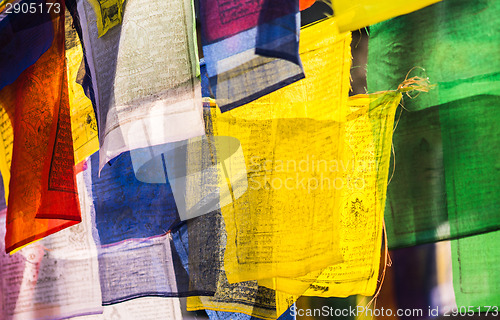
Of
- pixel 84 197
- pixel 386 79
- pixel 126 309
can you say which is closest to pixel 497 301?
pixel 386 79

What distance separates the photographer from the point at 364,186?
1.04 metres

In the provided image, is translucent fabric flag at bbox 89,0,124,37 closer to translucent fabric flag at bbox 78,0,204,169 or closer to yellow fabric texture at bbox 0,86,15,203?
translucent fabric flag at bbox 78,0,204,169

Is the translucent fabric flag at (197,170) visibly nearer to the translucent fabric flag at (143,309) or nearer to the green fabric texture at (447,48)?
the translucent fabric flag at (143,309)

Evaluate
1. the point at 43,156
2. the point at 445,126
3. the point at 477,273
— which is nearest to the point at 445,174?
the point at 445,126

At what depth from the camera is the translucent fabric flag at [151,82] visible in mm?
986

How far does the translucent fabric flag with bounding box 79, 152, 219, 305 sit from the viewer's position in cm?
106

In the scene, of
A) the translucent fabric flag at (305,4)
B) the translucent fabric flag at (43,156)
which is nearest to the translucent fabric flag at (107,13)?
the translucent fabric flag at (43,156)

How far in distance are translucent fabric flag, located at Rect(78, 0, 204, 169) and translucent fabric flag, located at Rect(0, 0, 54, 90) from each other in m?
0.29

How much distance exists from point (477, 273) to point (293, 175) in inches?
17.5

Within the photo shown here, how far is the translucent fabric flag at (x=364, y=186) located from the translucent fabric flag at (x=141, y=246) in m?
0.16

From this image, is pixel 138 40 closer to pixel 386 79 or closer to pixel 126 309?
pixel 386 79

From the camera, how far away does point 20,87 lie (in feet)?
4.18

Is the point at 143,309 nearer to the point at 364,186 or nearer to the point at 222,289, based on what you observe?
the point at 222,289

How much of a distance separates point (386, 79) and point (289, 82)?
26 cm
